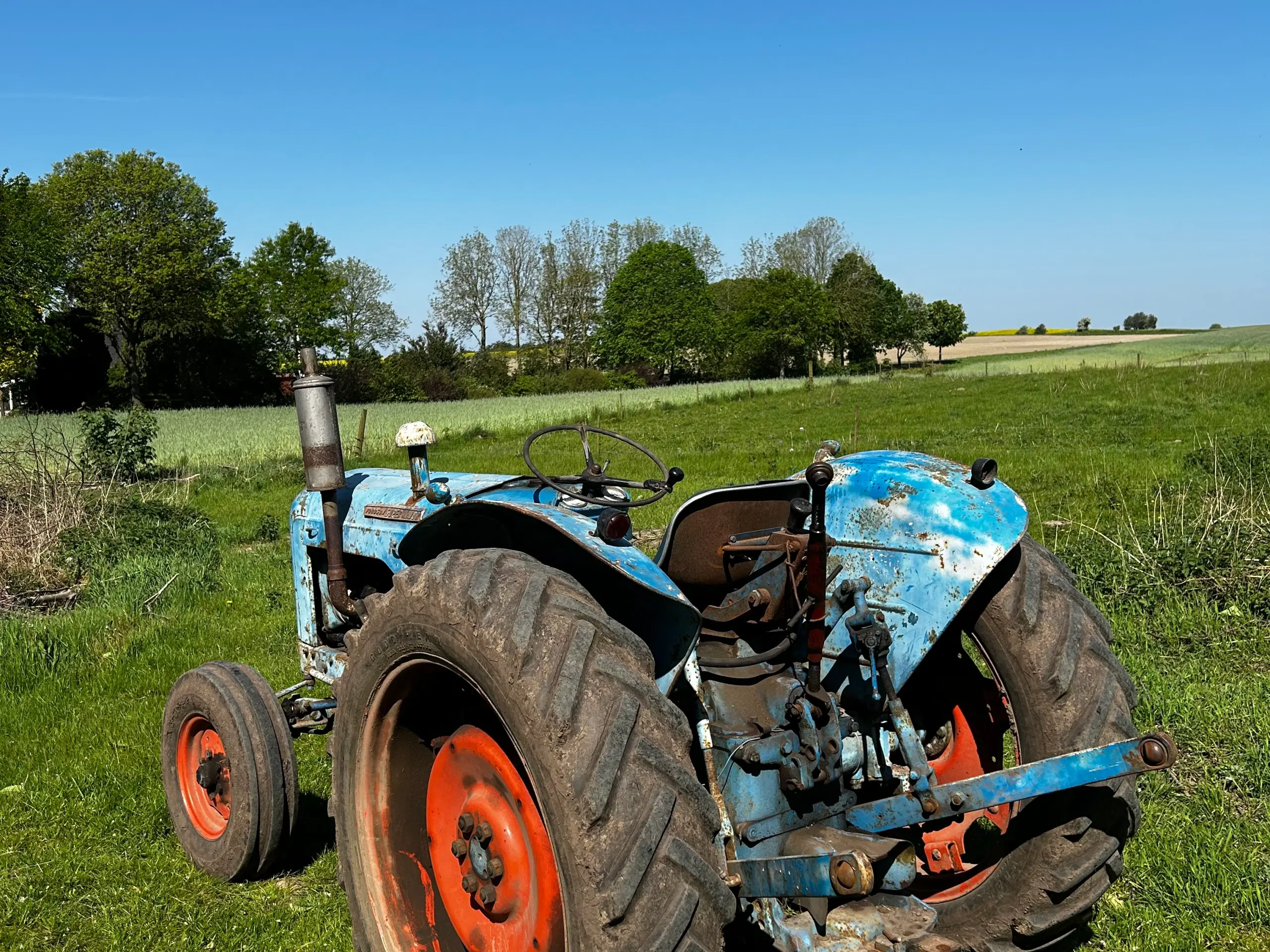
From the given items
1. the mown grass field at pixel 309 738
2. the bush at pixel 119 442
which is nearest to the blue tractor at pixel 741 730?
the mown grass field at pixel 309 738

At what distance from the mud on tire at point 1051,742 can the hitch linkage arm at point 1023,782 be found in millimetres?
316

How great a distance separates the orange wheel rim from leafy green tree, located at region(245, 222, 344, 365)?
5502 cm

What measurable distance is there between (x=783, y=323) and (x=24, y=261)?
45.9m

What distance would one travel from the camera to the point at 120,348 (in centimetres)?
4484

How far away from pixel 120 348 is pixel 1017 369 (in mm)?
43428

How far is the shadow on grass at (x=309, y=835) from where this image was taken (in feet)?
12.0

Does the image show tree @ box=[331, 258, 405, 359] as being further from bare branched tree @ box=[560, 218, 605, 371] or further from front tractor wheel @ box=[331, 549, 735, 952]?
front tractor wheel @ box=[331, 549, 735, 952]

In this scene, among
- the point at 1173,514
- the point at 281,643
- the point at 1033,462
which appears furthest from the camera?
the point at 1033,462

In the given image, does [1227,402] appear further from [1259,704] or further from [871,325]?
[871,325]

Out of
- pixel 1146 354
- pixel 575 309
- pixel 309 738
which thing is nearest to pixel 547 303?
pixel 575 309

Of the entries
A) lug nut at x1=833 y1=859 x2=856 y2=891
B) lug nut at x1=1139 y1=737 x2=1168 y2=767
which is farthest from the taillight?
lug nut at x1=1139 y1=737 x2=1168 y2=767

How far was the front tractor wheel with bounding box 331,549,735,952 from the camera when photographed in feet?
5.96

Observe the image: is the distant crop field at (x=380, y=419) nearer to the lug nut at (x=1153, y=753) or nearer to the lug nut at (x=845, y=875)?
the lug nut at (x=845, y=875)

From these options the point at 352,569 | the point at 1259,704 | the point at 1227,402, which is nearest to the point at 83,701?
the point at 352,569
